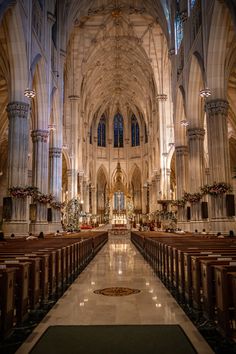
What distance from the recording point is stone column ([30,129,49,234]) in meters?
19.2

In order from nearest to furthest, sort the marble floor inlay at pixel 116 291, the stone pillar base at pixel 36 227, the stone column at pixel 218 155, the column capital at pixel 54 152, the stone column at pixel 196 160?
the marble floor inlay at pixel 116 291 → the stone column at pixel 218 155 → the stone pillar base at pixel 36 227 → the stone column at pixel 196 160 → the column capital at pixel 54 152

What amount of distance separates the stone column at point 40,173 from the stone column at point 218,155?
955 centimetres

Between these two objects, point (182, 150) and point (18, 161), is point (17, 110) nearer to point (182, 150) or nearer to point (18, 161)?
point (18, 161)

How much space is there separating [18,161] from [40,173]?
15.2 ft

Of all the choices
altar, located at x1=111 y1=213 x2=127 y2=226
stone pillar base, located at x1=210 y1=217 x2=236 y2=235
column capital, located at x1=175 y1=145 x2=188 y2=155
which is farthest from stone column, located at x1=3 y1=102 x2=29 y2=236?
altar, located at x1=111 y1=213 x2=127 y2=226

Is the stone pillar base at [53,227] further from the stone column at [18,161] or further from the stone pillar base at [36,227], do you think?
the stone column at [18,161]

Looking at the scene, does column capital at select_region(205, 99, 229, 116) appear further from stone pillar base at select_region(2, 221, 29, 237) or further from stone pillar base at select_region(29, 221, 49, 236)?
stone pillar base at select_region(29, 221, 49, 236)

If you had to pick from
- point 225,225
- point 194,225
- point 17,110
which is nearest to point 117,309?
point 225,225

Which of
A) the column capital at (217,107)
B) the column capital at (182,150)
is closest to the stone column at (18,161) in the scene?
the column capital at (217,107)

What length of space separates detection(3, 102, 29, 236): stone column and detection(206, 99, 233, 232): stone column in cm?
832

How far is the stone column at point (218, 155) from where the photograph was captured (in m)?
14.6

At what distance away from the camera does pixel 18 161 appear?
50.9 ft

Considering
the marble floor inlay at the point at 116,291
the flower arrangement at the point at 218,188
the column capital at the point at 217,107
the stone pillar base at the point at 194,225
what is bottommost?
the marble floor inlay at the point at 116,291

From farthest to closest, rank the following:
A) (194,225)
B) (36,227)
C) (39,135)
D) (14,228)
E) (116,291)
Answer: (39,135)
(194,225)
(36,227)
(14,228)
(116,291)
